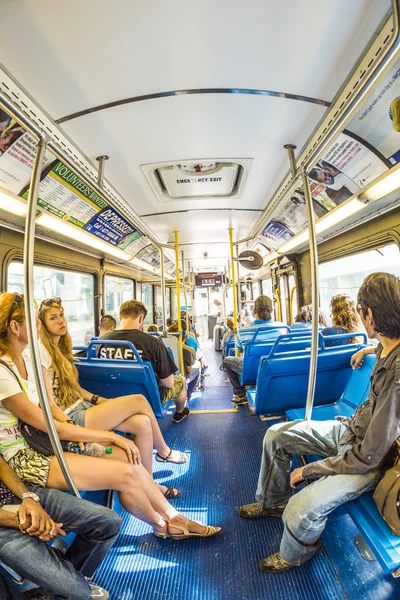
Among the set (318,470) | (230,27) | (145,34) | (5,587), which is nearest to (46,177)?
(145,34)

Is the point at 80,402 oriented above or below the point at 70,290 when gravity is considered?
below

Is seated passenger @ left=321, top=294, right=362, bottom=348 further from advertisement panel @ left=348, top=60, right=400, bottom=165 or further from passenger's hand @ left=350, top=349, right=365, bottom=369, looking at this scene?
advertisement panel @ left=348, top=60, right=400, bottom=165

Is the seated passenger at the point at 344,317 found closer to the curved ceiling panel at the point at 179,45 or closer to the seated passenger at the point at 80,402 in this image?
the curved ceiling panel at the point at 179,45

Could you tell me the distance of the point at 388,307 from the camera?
1.58m

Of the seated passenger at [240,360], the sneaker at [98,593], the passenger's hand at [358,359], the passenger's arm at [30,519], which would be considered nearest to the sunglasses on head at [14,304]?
the passenger's arm at [30,519]

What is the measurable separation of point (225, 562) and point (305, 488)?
0.77m

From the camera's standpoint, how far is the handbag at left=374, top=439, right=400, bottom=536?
126cm

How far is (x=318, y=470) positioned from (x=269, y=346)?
1.86 m

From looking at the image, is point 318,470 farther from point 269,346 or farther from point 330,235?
point 330,235

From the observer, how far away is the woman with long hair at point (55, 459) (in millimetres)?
1571

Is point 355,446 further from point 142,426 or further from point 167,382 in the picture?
point 167,382

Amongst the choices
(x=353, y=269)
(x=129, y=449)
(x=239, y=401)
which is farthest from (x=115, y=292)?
(x=129, y=449)

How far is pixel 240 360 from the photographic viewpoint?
4.11 m

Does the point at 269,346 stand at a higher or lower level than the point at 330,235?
lower
